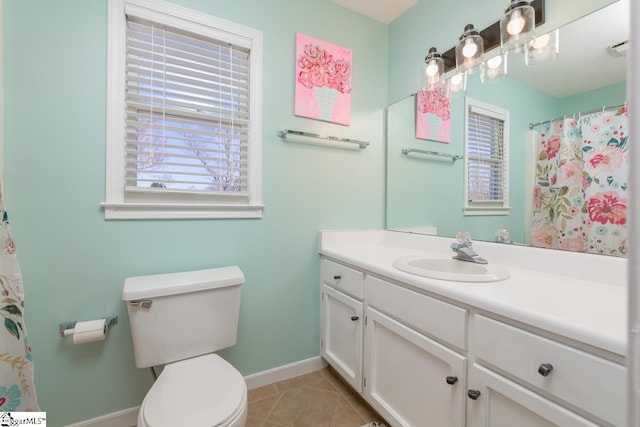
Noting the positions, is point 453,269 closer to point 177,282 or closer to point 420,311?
point 420,311

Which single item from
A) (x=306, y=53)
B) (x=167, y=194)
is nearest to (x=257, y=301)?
(x=167, y=194)

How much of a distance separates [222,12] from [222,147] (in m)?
0.74

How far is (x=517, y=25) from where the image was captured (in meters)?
1.25

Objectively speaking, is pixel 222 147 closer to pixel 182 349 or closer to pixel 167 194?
pixel 167 194

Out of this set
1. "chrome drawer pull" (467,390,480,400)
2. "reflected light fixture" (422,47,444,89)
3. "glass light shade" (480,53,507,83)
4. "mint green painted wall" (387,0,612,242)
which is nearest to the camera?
"chrome drawer pull" (467,390,480,400)

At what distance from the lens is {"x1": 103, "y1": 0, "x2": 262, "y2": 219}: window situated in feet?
4.28

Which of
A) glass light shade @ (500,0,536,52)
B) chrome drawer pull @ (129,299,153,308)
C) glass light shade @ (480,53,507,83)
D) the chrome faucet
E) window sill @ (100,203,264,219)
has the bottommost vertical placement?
chrome drawer pull @ (129,299,153,308)

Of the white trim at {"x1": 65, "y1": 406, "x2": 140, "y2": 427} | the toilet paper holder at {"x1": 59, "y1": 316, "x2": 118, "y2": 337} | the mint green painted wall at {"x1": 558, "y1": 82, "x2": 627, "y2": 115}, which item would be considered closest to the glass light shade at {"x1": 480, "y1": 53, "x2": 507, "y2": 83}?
the mint green painted wall at {"x1": 558, "y1": 82, "x2": 627, "y2": 115}

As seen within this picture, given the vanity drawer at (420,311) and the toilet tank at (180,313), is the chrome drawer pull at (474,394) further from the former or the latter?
the toilet tank at (180,313)

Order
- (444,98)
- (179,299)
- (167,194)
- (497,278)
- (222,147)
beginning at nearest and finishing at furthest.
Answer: (497,278)
(179,299)
(167,194)
(222,147)
(444,98)

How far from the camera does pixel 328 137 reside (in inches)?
68.4

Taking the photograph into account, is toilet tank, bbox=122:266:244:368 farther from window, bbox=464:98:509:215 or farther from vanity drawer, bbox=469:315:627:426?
window, bbox=464:98:509:215

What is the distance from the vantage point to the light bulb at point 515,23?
1229 millimetres

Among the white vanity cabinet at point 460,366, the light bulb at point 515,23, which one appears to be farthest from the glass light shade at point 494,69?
the white vanity cabinet at point 460,366
